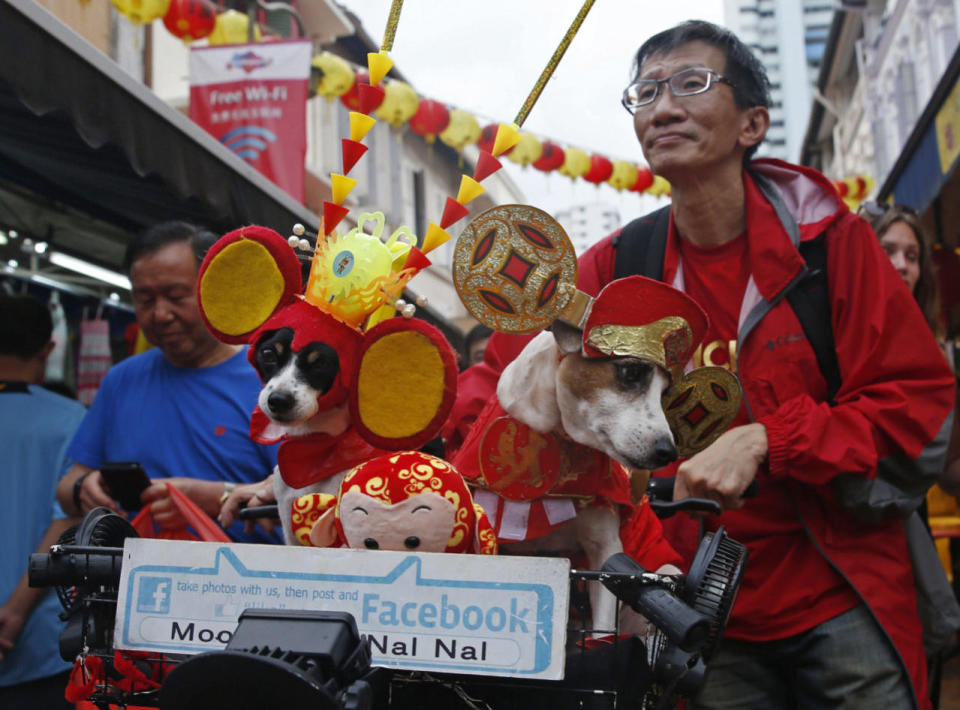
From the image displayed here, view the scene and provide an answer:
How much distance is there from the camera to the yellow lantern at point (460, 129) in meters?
10.5

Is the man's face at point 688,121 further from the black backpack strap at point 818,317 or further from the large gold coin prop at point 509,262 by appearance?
the large gold coin prop at point 509,262

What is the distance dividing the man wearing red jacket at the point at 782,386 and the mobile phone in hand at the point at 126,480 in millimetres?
778

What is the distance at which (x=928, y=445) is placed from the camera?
190 cm

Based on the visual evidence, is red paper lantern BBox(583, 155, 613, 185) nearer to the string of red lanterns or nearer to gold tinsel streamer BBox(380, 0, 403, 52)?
the string of red lanterns

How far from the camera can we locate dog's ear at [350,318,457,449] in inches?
65.2

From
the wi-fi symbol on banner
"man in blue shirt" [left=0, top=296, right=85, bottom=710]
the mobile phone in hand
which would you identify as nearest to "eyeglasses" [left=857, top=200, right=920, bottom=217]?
the mobile phone in hand

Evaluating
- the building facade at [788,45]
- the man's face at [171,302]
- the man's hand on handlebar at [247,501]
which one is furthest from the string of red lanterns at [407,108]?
the building facade at [788,45]

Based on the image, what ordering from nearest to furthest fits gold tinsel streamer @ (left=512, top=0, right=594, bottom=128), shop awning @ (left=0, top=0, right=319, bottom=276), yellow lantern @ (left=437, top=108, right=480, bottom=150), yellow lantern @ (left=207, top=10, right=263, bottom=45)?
1. gold tinsel streamer @ (left=512, top=0, right=594, bottom=128)
2. shop awning @ (left=0, top=0, right=319, bottom=276)
3. yellow lantern @ (left=207, top=10, right=263, bottom=45)
4. yellow lantern @ (left=437, top=108, right=480, bottom=150)

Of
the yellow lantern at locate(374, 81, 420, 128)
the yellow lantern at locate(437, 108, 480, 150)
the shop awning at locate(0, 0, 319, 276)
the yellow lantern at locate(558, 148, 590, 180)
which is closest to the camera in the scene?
the shop awning at locate(0, 0, 319, 276)

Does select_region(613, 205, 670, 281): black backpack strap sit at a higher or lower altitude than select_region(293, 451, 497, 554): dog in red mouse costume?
higher

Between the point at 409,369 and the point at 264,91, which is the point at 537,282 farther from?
the point at 264,91

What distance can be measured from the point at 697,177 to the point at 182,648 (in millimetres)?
1559

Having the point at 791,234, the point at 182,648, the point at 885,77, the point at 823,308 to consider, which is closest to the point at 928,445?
the point at 823,308

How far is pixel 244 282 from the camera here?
5.98 ft
